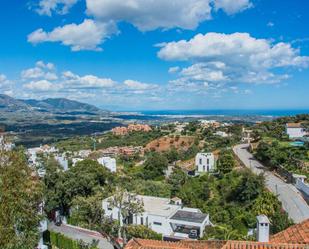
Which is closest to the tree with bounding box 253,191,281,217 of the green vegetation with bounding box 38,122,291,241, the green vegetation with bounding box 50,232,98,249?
the green vegetation with bounding box 38,122,291,241

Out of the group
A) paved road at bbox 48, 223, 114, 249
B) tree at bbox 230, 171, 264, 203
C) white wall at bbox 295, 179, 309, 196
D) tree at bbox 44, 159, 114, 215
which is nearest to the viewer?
paved road at bbox 48, 223, 114, 249

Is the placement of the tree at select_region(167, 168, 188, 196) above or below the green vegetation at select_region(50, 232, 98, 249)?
above

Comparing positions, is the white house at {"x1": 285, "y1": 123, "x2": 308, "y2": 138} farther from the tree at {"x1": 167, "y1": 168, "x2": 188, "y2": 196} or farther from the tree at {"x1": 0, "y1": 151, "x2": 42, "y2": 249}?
the tree at {"x1": 0, "y1": 151, "x2": 42, "y2": 249}

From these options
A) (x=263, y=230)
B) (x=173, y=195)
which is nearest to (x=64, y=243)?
(x=173, y=195)

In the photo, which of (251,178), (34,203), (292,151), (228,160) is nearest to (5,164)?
(34,203)

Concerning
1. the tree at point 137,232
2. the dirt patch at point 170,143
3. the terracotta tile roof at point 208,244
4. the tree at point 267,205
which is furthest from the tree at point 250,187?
the dirt patch at point 170,143

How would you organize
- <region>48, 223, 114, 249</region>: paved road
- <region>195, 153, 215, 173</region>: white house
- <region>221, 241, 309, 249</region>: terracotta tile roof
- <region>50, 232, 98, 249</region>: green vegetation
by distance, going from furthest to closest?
<region>195, 153, 215, 173</region>: white house → <region>48, 223, 114, 249</region>: paved road → <region>50, 232, 98, 249</region>: green vegetation → <region>221, 241, 309, 249</region>: terracotta tile roof

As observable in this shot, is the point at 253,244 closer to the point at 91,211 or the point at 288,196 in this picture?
the point at 91,211
